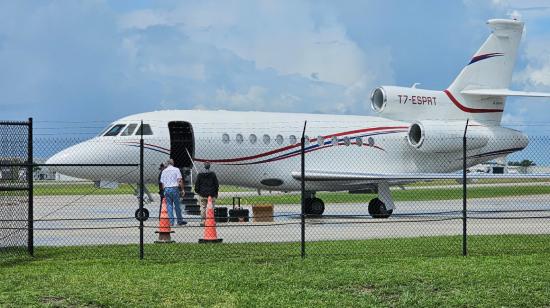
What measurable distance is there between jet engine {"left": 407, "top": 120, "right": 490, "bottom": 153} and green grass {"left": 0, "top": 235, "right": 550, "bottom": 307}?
13.6m

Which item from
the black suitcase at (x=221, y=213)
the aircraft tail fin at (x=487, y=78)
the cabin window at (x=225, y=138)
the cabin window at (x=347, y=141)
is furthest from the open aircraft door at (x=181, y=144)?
the aircraft tail fin at (x=487, y=78)

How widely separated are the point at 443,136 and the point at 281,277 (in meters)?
18.9

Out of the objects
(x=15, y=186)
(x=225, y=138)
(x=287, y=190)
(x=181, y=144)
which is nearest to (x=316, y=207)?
(x=287, y=190)

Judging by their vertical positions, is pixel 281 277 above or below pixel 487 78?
below

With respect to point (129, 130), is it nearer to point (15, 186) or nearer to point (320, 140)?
point (320, 140)

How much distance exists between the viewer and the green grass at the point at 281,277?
1180cm

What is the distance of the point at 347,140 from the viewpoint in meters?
30.9

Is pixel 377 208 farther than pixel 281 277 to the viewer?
Yes

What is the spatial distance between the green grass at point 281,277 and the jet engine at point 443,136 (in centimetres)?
1359

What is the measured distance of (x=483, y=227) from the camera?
985 inches

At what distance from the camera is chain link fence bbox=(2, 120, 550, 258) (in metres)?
18.5

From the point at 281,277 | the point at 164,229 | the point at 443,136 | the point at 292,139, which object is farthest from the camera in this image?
the point at 443,136

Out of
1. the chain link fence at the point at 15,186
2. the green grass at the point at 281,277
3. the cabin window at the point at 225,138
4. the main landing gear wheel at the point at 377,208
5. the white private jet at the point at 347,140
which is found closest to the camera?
the green grass at the point at 281,277

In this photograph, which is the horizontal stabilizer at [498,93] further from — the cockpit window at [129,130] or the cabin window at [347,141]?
the cockpit window at [129,130]
